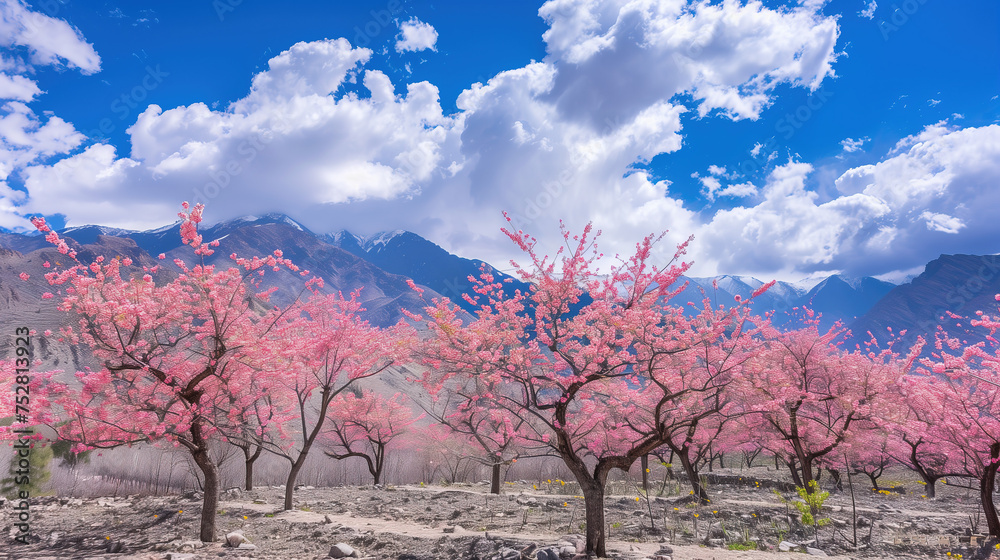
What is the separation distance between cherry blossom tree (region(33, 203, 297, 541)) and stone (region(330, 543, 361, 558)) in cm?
334

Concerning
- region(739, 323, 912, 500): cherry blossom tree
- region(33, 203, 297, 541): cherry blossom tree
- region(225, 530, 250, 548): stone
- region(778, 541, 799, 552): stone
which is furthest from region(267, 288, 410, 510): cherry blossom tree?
region(739, 323, 912, 500): cherry blossom tree

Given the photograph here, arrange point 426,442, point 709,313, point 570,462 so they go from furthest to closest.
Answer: point 426,442
point 709,313
point 570,462

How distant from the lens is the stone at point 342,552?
1031cm

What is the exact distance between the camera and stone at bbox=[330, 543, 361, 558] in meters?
10.3

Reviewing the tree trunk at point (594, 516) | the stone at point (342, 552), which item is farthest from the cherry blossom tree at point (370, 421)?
the tree trunk at point (594, 516)

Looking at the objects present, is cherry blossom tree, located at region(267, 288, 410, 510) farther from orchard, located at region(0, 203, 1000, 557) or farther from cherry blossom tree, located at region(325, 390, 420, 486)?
cherry blossom tree, located at region(325, 390, 420, 486)

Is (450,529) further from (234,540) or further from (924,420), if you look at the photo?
(924,420)

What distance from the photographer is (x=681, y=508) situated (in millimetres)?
17594

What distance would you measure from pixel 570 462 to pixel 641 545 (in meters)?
2.80

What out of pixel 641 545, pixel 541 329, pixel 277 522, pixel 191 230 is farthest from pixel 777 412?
pixel 191 230

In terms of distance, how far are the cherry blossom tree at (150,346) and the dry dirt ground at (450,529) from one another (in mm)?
2478

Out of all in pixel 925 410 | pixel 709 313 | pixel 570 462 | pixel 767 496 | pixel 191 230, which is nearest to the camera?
pixel 191 230

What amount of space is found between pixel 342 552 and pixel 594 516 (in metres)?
5.96

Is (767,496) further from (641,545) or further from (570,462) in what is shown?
(570,462)
